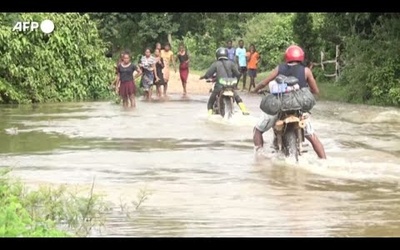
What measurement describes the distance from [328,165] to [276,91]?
1.11 meters

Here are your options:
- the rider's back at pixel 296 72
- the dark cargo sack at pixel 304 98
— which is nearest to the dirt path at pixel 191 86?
the rider's back at pixel 296 72

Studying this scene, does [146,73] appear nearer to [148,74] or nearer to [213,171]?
[148,74]

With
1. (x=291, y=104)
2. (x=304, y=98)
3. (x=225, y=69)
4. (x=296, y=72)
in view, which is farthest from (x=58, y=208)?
(x=225, y=69)

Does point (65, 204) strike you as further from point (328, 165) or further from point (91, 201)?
point (328, 165)

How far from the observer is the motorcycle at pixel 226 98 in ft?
50.6

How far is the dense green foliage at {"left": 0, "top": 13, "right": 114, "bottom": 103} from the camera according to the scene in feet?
67.7

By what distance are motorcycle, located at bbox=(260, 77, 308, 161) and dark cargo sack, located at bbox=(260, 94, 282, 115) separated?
0.21 ft

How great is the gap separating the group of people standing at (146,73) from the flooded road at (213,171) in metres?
2.19

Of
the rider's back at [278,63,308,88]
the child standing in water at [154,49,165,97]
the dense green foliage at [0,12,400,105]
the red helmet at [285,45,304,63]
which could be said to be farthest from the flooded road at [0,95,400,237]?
the child standing in water at [154,49,165,97]

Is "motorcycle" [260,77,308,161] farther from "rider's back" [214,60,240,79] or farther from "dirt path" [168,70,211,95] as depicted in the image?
"dirt path" [168,70,211,95]

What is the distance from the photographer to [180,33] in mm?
37375

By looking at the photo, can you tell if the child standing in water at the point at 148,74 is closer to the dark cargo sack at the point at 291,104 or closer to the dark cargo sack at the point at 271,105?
the dark cargo sack at the point at 271,105
